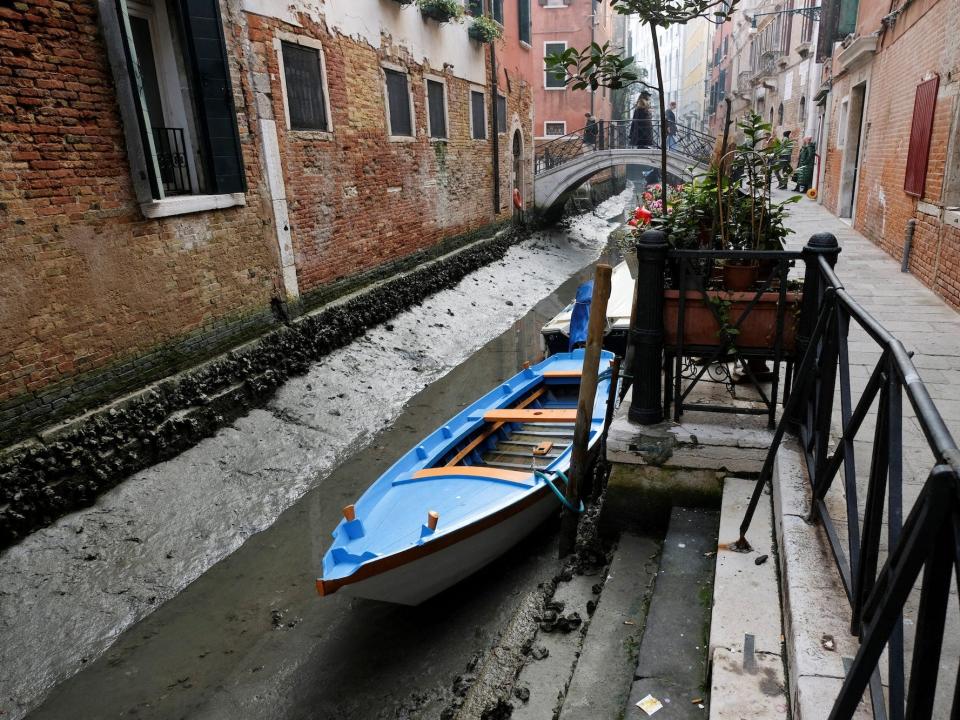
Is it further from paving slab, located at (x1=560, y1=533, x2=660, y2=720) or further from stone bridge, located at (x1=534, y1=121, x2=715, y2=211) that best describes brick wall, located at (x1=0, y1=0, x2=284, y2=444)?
stone bridge, located at (x1=534, y1=121, x2=715, y2=211)

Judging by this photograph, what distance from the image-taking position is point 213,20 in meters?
6.18

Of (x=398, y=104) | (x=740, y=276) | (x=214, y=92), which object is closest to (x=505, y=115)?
(x=398, y=104)

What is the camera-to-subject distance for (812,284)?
2.83 metres

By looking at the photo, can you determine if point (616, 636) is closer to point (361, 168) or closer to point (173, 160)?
point (173, 160)

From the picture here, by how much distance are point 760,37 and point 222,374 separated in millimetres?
22377

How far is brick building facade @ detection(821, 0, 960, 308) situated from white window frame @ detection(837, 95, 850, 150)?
18 mm

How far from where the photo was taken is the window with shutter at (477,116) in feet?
43.2

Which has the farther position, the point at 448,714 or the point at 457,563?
the point at 457,563

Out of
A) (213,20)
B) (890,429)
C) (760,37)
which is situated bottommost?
(890,429)

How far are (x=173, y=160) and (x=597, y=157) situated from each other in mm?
12639

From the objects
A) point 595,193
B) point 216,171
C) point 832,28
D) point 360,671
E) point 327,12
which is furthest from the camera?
point 595,193

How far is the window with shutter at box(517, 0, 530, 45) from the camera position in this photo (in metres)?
16.1

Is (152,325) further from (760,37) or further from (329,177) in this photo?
(760,37)

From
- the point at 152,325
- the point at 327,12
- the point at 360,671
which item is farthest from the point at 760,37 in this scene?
the point at 360,671
